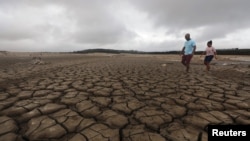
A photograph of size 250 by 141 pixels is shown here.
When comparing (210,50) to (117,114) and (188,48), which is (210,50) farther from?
(117,114)

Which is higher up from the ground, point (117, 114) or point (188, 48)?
point (188, 48)

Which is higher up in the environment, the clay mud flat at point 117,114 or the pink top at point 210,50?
the pink top at point 210,50

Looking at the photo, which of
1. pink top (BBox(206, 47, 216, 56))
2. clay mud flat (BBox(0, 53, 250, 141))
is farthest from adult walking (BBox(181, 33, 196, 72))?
clay mud flat (BBox(0, 53, 250, 141))

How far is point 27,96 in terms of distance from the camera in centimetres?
301

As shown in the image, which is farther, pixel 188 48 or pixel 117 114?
pixel 188 48

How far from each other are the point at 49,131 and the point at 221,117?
7.31 feet

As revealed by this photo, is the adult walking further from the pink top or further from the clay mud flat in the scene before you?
the clay mud flat

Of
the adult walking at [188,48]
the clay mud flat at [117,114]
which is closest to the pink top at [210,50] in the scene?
the adult walking at [188,48]

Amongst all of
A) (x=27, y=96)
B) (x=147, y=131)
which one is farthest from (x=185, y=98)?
→ (x=27, y=96)

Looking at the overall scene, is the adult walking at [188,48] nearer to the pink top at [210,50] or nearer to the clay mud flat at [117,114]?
the pink top at [210,50]

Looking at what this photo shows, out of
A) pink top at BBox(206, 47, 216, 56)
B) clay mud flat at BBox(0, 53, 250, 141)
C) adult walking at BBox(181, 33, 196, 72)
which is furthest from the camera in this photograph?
pink top at BBox(206, 47, 216, 56)

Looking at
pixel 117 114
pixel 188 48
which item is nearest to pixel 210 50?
pixel 188 48

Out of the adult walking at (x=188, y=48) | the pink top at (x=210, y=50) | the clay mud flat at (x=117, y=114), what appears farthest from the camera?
the pink top at (x=210, y=50)

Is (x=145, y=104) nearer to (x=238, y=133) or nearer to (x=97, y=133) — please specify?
(x=97, y=133)
